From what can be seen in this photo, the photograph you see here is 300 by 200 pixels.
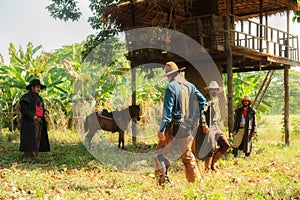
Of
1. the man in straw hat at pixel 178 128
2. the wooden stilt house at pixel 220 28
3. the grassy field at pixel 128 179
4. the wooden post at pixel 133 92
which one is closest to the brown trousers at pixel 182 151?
the man in straw hat at pixel 178 128

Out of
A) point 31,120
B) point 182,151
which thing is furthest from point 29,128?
point 182,151

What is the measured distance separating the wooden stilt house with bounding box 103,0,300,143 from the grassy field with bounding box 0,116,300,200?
2.37m

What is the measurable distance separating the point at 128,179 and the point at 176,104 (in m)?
2.13

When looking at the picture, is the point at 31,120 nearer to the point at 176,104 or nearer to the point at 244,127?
the point at 176,104

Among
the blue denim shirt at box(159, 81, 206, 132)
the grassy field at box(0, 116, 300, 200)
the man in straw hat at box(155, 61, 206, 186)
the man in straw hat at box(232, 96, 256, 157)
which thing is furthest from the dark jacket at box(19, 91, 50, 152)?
the man in straw hat at box(232, 96, 256, 157)

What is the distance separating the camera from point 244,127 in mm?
12500

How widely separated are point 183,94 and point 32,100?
207 inches

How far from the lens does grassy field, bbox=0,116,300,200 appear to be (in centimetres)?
686

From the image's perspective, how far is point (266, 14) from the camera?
1619 centimetres

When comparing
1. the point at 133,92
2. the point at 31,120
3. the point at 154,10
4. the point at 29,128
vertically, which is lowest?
the point at 29,128

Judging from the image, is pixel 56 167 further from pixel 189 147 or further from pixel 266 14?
pixel 266 14

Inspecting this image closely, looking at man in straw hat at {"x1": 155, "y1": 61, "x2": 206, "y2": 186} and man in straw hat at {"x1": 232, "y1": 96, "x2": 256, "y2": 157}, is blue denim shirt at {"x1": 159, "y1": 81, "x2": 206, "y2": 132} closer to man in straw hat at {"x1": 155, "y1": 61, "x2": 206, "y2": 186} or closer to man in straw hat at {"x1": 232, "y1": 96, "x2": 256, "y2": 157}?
man in straw hat at {"x1": 155, "y1": 61, "x2": 206, "y2": 186}

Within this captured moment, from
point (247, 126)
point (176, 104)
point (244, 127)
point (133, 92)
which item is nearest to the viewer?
point (176, 104)

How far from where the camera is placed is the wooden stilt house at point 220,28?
12.4m
